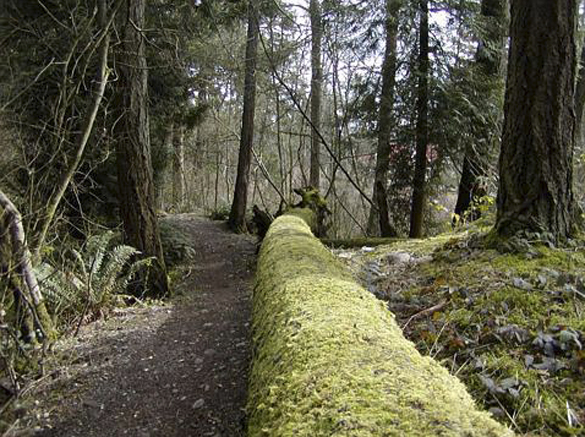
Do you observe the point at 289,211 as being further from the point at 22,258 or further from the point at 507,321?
the point at 507,321

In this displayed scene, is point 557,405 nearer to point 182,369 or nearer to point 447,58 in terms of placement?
point 182,369

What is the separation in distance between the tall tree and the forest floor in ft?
17.7

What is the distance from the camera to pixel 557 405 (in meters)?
1.76

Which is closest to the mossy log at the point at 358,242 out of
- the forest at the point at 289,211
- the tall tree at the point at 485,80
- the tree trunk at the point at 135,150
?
the forest at the point at 289,211

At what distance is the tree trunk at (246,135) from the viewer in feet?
35.9

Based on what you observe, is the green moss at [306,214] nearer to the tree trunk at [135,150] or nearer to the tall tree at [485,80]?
the tree trunk at [135,150]

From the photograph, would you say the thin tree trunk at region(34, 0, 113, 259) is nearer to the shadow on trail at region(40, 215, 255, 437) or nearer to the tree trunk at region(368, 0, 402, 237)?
the shadow on trail at region(40, 215, 255, 437)

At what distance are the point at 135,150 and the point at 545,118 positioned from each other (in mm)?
4955

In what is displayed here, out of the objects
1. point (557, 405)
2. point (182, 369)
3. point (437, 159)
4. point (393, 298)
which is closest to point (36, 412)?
point (182, 369)

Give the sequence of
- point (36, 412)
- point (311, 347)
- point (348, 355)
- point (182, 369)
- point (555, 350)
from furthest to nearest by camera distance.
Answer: point (182, 369)
point (36, 412)
point (555, 350)
point (311, 347)
point (348, 355)

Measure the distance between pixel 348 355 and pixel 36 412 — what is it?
9.07 feet

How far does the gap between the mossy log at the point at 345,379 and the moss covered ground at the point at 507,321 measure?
0.55 m

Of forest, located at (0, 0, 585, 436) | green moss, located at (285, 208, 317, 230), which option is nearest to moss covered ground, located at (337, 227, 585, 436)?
forest, located at (0, 0, 585, 436)

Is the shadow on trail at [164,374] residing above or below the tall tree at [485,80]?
below
